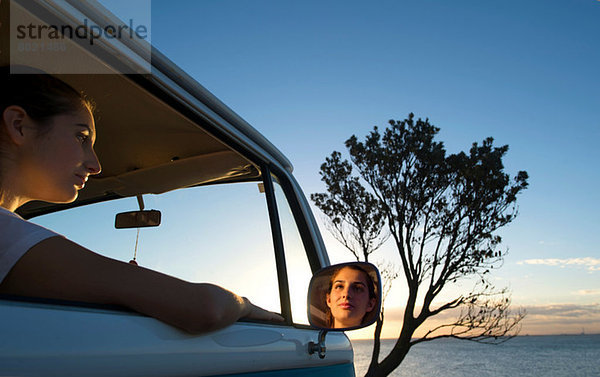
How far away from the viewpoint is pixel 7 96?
42.8 inches

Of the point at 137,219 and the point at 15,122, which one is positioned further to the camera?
the point at 137,219

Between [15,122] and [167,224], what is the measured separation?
2.60 ft

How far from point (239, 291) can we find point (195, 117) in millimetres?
579

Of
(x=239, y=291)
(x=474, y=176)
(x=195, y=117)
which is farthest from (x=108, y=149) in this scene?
(x=474, y=176)

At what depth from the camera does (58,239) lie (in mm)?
878

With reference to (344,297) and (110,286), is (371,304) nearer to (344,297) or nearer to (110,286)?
(344,297)

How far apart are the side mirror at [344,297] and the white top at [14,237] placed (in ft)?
2.95

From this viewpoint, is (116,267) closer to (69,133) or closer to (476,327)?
(69,133)

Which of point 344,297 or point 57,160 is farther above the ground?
point 57,160

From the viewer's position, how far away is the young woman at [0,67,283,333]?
0.85m

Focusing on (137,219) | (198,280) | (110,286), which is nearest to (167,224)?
(137,219)

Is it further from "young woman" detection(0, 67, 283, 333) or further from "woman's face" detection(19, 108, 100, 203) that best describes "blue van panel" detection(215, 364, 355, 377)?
"woman's face" detection(19, 108, 100, 203)

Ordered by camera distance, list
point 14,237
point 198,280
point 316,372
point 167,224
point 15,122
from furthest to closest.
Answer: point 167,224 < point 316,372 < point 198,280 < point 15,122 < point 14,237

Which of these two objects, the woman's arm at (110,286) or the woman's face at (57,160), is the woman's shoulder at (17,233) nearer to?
the woman's arm at (110,286)
